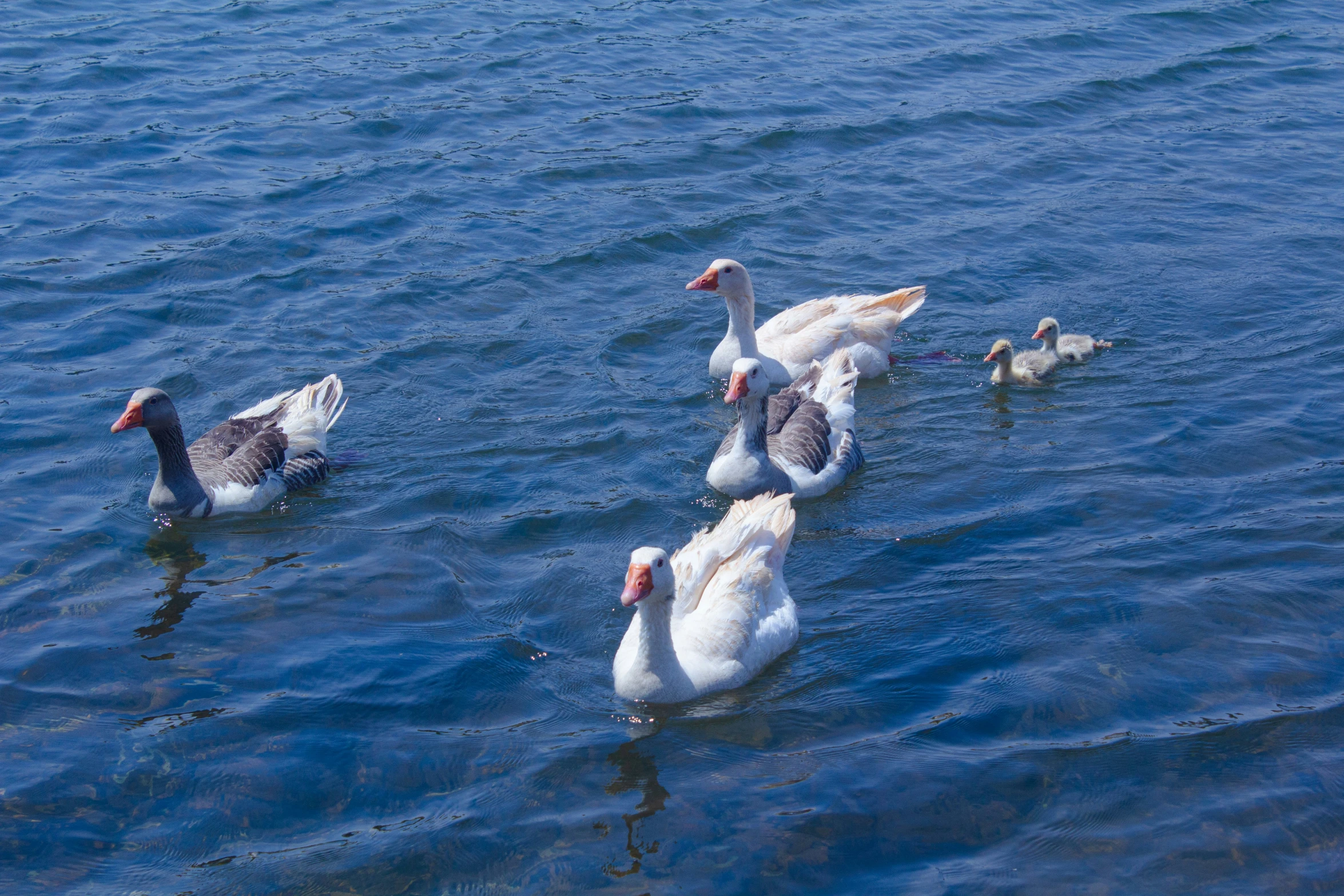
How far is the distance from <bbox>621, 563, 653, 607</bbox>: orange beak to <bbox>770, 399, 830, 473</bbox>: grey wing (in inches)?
132

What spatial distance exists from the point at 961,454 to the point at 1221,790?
14.1 ft

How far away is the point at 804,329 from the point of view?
1256 cm

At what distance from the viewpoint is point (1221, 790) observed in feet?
22.5

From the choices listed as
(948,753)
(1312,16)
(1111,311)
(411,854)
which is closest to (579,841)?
(411,854)

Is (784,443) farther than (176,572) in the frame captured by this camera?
Yes

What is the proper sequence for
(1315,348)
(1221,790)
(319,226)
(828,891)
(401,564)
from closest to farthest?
(828,891) → (1221,790) → (401,564) → (1315,348) → (319,226)

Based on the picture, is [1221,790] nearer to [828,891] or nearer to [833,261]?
[828,891]

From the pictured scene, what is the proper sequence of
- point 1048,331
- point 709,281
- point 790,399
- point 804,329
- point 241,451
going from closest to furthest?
1. point 241,451
2. point 790,399
3. point 709,281
4. point 1048,331
5. point 804,329

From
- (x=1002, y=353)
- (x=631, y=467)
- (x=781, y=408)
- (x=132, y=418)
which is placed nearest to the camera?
(x=132, y=418)

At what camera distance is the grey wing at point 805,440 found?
10.3 m

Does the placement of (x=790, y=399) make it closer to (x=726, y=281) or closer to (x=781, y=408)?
(x=781, y=408)

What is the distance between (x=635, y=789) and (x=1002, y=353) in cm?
665

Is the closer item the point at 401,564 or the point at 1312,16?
the point at 401,564

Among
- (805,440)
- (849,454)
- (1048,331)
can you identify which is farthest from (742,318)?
(1048,331)
